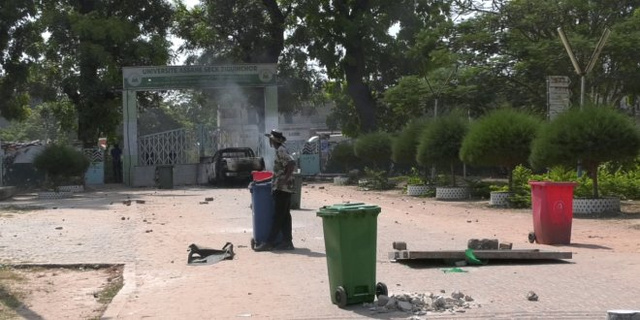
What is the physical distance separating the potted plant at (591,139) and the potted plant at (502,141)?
2.37 metres

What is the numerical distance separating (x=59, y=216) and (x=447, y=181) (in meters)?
12.7

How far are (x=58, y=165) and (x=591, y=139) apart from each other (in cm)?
2057

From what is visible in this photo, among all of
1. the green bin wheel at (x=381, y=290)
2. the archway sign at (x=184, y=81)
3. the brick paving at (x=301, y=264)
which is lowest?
the brick paving at (x=301, y=264)

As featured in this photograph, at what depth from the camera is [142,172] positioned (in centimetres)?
3872

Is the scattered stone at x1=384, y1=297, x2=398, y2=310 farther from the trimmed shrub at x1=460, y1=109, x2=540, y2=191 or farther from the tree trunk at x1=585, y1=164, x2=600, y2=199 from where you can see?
the trimmed shrub at x1=460, y1=109, x2=540, y2=191

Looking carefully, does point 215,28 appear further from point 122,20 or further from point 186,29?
point 122,20

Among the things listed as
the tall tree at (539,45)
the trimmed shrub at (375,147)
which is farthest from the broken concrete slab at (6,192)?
the tall tree at (539,45)

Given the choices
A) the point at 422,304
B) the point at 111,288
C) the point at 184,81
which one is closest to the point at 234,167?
the point at 184,81

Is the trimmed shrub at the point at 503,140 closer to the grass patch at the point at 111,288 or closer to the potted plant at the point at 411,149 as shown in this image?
the potted plant at the point at 411,149

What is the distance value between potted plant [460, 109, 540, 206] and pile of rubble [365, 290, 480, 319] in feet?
45.2

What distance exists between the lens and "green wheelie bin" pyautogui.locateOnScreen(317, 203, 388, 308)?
8211mm

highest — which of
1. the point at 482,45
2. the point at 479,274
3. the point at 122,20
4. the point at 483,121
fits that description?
the point at 122,20

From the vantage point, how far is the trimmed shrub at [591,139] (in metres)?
18.3

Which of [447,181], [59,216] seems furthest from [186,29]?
[59,216]
